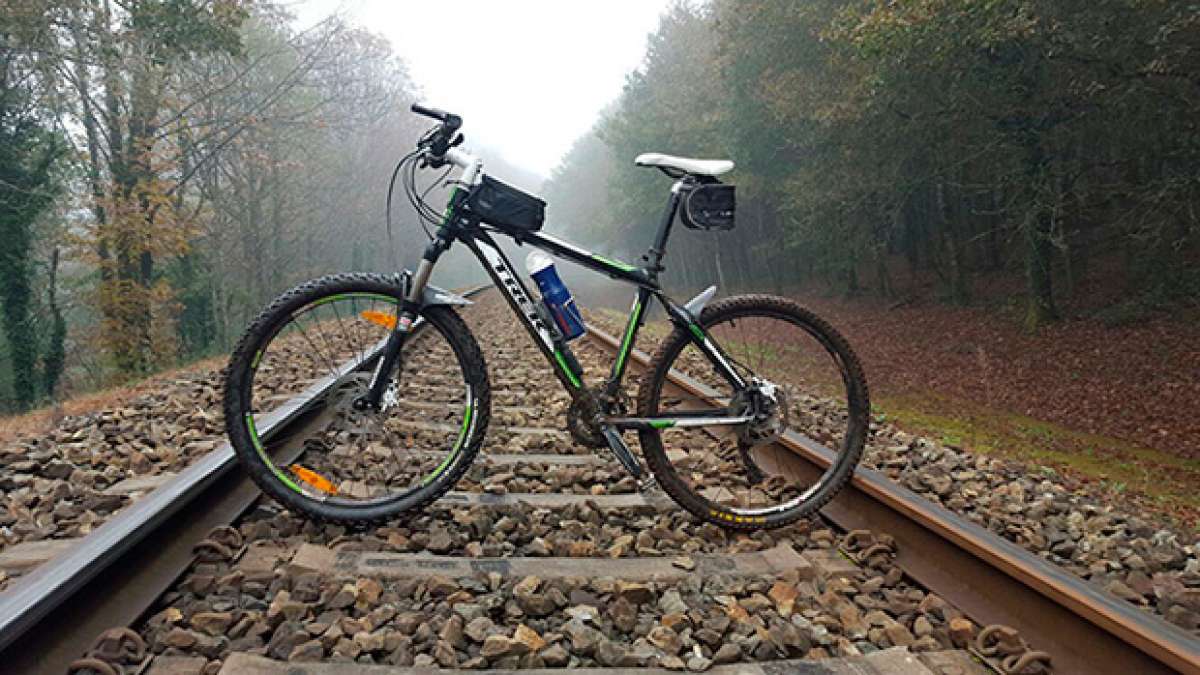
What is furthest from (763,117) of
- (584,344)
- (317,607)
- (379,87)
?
(317,607)

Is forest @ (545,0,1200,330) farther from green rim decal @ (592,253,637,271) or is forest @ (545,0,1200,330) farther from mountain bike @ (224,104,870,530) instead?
green rim decal @ (592,253,637,271)

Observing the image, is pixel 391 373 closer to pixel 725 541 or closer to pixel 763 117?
pixel 725 541

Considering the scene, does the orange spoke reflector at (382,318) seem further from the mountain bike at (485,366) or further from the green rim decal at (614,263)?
the green rim decal at (614,263)

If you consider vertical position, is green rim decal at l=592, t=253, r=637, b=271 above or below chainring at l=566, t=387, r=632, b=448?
above

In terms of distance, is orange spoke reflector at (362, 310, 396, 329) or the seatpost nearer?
orange spoke reflector at (362, 310, 396, 329)

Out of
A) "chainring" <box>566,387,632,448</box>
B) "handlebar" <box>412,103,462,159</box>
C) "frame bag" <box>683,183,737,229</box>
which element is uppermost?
"handlebar" <box>412,103,462,159</box>

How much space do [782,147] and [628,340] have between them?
17840 mm

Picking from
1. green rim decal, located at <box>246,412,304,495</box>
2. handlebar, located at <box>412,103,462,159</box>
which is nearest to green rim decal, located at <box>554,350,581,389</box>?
handlebar, located at <box>412,103,462,159</box>

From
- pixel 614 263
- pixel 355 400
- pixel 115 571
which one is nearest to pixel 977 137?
pixel 614 263

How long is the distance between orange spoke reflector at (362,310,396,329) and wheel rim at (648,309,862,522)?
1.01 meters

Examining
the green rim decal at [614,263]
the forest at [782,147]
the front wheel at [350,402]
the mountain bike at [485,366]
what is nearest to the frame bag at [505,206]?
the mountain bike at [485,366]

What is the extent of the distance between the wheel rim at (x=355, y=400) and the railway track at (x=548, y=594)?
0.17m

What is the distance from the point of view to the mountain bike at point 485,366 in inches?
101

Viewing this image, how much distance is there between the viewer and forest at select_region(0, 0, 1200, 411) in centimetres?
1022
